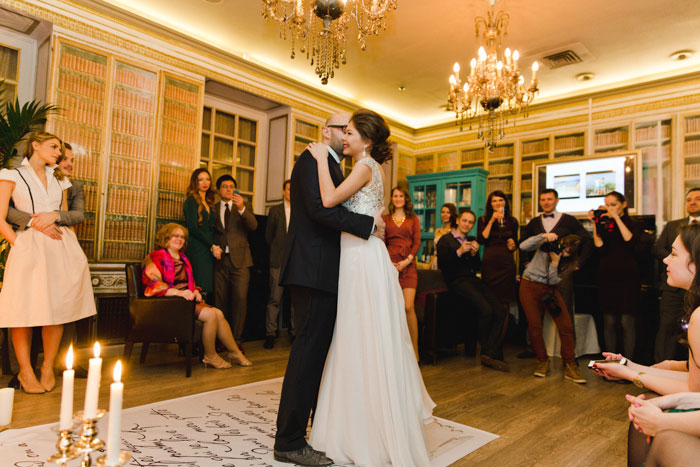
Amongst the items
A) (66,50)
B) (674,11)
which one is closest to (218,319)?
(66,50)

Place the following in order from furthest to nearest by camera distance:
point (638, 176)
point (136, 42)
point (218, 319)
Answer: point (638, 176), point (136, 42), point (218, 319)

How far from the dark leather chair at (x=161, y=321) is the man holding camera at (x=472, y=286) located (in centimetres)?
232

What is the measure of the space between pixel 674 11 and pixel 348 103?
395cm

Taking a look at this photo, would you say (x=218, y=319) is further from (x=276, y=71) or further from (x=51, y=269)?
(x=276, y=71)

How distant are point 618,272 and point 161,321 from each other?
379 cm

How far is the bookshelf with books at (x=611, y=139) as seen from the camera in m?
5.75

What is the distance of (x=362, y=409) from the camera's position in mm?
1789

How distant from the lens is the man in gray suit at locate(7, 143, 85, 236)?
9.03 ft

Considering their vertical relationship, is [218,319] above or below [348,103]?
below

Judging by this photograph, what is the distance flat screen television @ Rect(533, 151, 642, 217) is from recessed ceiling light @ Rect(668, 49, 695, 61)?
3.70 feet

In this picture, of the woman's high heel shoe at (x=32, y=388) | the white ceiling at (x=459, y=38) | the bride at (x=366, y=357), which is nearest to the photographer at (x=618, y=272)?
the white ceiling at (x=459, y=38)

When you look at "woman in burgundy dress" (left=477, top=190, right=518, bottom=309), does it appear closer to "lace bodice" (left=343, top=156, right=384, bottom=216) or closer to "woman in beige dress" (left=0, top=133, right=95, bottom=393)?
"lace bodice" (left=343, top=156, right=384, bottom=216)

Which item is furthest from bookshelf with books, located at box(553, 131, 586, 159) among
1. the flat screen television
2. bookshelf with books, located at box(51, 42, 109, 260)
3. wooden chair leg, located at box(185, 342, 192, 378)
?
bookshelf with books, located at box(51, 42, 109, 260)

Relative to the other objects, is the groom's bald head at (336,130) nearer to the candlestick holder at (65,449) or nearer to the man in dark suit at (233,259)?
the candlestick holder at (65,449)
